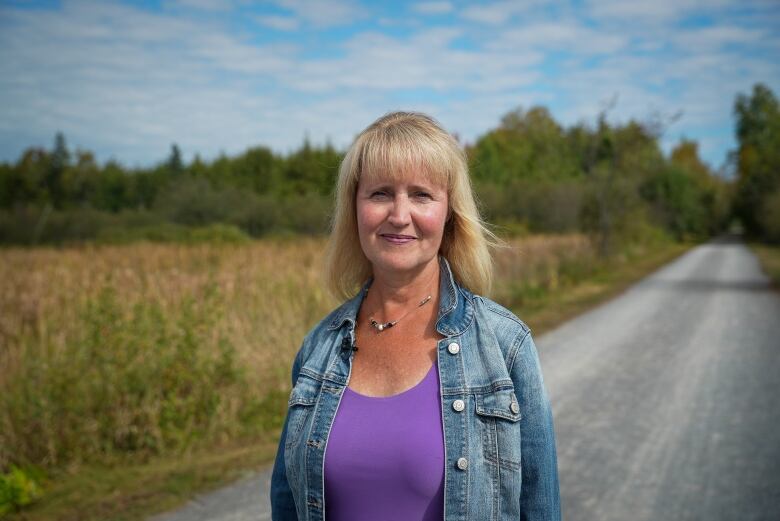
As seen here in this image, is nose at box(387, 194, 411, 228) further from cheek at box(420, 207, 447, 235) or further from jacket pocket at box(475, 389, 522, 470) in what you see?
jacket pocket at box(475, 389, 522, 470)

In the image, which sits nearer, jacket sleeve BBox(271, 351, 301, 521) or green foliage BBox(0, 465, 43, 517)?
jacket sleeve BBox(271, 351, 301, 521)

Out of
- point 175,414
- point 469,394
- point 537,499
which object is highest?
point 469,394

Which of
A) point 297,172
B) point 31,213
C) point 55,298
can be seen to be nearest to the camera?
point 55,298

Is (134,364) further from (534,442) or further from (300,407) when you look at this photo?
(534,442)

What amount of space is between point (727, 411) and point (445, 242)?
16.4 feet

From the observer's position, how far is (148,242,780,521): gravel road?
12.8 feet

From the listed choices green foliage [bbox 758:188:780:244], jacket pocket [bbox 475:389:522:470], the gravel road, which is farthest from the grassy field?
green foliage [bbox 758:188:780:244]

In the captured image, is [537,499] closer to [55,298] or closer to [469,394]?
[469,394]

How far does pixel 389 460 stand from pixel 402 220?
675 mm

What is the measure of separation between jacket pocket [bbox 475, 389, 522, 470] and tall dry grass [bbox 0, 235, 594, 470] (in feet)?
5.02

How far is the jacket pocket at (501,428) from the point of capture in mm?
1649

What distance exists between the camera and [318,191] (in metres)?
5.44

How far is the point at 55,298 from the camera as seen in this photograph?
6.67 m

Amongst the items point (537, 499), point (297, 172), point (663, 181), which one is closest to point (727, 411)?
point (537, 499)
